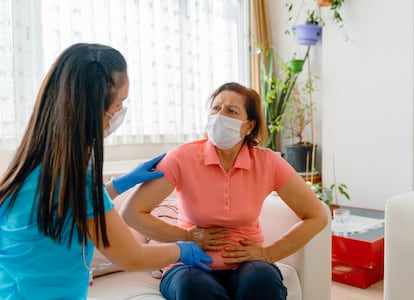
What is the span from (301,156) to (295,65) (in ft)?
2.52

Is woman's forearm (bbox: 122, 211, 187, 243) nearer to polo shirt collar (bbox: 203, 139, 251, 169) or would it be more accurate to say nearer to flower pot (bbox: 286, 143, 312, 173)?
polo shirt collar (bbox: 203, 139, 251, 169)

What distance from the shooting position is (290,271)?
1603 millimetres

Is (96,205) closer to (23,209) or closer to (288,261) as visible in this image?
(23,209)

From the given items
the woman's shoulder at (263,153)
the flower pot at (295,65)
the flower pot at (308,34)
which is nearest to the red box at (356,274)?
the woman's shoulder at (263,153)

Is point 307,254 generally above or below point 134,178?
below

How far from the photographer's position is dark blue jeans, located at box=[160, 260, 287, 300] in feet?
4.16

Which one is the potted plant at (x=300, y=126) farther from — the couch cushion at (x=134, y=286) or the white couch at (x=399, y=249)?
the white couch at (x=399, y=249)

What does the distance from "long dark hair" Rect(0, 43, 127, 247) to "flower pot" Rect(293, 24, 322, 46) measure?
268 centimetres

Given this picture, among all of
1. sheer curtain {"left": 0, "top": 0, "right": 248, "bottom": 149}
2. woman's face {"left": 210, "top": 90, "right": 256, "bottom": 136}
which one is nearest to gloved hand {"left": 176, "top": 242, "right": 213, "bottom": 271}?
woman's face {"left": 210, "top": 90, "right": 256, "bottom": 136}

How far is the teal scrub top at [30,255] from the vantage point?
894 millimetres

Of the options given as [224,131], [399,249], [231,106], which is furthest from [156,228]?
[399,249]

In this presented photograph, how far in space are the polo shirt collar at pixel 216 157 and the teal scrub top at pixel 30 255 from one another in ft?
2.03

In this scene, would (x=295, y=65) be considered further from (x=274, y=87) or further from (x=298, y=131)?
(x=298, y=131)

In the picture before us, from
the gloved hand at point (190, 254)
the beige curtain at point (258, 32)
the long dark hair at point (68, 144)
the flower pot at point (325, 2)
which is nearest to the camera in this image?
the long dark hair at point (68, 144)
